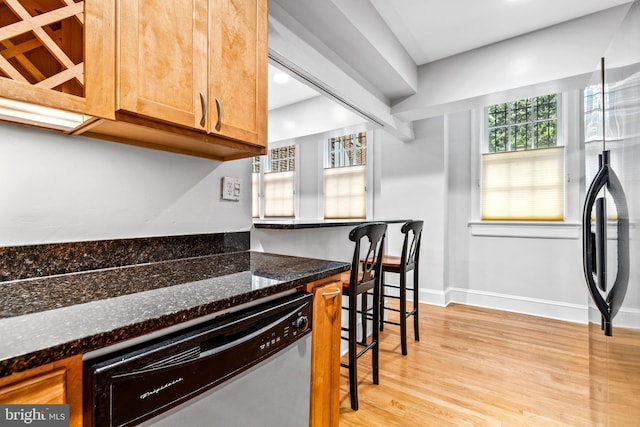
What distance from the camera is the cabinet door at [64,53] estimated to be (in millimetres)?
775

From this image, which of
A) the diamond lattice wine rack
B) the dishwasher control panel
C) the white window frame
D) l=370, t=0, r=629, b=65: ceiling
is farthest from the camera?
the white window frame

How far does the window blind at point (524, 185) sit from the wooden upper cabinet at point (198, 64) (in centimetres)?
320

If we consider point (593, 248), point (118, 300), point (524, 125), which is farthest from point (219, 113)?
point (524, 125)

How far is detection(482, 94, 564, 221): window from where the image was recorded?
128 inches

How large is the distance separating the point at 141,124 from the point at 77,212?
43 centimetres

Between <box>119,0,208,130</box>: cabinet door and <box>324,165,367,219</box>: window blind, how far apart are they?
142 inches

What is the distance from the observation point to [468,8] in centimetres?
221

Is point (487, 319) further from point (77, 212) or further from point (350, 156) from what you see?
point (77, 212)

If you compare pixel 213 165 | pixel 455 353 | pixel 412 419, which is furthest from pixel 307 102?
pixel 412 419

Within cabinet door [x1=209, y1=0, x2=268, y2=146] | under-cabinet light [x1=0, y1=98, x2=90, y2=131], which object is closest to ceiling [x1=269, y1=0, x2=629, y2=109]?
cabinet door [x1=209, y1=0, x2=268, y2=146]

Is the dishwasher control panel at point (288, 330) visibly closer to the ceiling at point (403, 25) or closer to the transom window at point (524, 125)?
the ceiling at point (403, 25)

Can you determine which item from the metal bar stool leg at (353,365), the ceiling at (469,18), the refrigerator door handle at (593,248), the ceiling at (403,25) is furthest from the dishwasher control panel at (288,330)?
the ceiling at (469,18)

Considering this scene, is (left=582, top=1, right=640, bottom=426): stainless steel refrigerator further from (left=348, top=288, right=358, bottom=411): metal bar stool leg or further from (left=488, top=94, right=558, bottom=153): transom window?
(left=488, top=94, right=558, bottom=153): transom window

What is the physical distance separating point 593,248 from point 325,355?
1.33 meters
